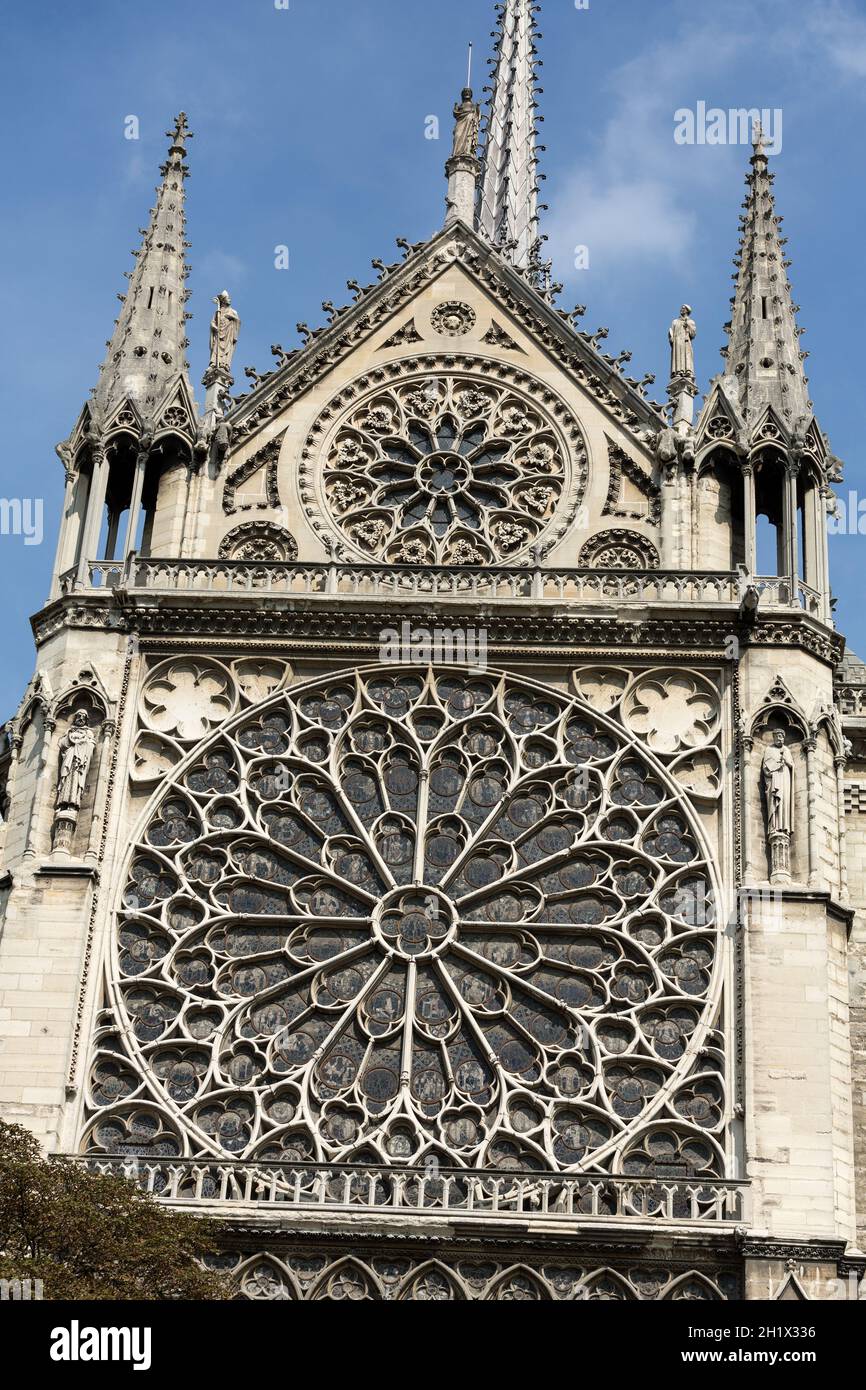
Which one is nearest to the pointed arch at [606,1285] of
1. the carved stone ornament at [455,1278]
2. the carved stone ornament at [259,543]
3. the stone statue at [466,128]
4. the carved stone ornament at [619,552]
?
the carved stone ornament at [455,1278]

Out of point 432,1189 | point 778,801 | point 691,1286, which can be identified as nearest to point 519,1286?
point 432,1189

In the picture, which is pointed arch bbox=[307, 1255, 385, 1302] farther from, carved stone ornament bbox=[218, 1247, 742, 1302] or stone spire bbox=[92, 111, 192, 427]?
stone spire bbox=[92, 111, 192, 427]

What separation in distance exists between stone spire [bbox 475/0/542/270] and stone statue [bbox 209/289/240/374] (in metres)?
13.2

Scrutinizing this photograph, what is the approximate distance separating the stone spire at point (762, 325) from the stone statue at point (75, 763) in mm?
7869

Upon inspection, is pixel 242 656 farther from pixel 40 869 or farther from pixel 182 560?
pixel 40 869

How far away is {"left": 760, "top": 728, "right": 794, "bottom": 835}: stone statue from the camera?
79.4 ft

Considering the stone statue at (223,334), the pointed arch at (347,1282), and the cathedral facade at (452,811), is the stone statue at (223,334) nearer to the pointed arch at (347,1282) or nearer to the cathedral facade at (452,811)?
the cathedral facade at (452,811)

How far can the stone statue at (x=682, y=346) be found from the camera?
27.8m

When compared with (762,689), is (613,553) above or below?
above

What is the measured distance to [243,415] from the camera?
27797 mm

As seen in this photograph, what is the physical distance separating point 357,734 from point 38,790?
128 inches
